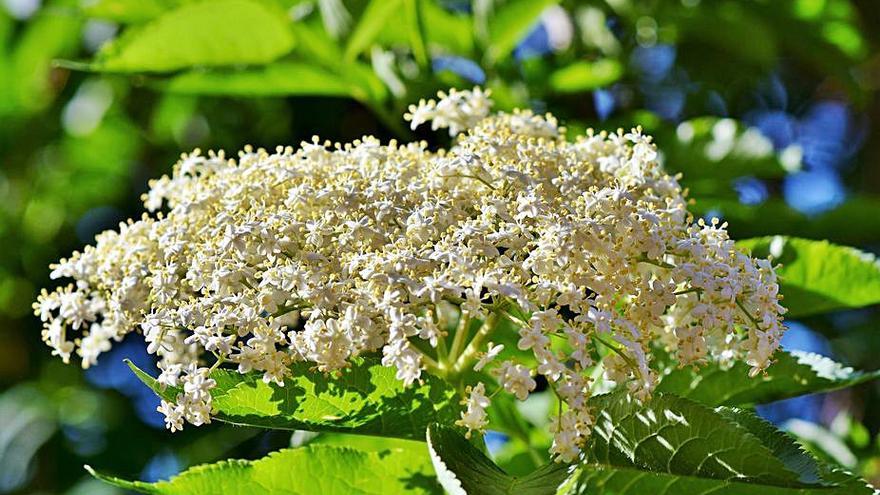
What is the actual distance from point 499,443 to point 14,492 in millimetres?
2418

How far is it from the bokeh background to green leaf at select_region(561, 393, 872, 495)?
33.0 inches

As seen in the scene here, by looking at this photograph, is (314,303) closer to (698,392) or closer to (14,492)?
(698,392)

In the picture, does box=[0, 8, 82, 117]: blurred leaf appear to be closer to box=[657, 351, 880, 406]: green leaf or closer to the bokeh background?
the bokeh background

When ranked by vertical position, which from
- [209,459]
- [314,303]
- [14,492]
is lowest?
[14,492]

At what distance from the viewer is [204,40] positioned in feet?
7.01

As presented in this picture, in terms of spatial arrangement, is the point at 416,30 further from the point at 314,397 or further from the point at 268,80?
the point at 314,397

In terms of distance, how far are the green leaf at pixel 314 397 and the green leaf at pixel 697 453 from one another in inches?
9.3

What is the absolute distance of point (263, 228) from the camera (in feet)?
4.50

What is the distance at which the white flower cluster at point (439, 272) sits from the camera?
1.27m

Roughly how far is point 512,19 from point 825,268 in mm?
934

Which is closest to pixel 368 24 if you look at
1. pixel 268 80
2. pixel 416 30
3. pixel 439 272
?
pixel 416 30

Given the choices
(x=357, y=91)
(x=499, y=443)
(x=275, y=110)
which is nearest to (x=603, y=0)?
(x=357, y=91)

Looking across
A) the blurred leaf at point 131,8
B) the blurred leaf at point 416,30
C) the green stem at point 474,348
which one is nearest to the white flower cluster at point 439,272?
the green stem at point 474,348

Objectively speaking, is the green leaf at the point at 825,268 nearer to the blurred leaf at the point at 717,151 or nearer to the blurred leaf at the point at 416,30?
the blurred leaf at the point at 717,151
